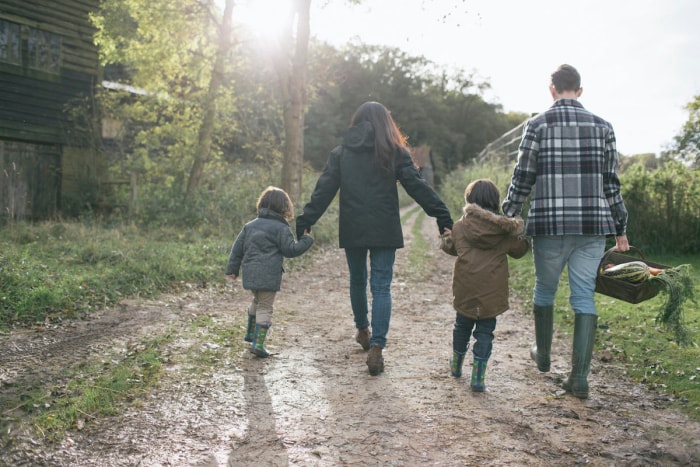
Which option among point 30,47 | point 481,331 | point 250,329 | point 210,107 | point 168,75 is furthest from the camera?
point 168,75

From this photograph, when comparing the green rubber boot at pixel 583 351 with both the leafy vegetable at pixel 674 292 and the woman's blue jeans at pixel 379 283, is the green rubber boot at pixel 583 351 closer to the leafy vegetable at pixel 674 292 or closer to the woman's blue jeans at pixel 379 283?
the leafy vegetable at pixel 674 292

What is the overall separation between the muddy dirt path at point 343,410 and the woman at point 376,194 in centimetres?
66

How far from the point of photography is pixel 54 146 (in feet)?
53.5

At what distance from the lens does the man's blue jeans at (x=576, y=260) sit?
431cm

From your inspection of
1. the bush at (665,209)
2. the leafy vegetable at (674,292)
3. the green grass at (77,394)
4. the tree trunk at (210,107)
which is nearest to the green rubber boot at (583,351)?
the leafy vegetable at (674,292)

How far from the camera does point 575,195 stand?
427cm

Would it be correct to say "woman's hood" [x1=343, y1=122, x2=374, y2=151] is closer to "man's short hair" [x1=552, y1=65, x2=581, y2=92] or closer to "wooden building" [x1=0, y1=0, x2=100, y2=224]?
"man's short hair" [x1=552, y1=65, x2=581, y2=92]

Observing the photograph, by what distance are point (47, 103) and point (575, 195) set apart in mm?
15551

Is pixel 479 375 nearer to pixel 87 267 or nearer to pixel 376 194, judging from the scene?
pixel 376 194

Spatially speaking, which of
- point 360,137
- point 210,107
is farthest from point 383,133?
point 210,107

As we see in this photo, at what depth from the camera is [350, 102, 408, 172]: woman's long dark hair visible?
4914 millimetres

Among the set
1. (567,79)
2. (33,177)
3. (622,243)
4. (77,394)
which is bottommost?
(77,394)

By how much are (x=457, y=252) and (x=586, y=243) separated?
3.05 ft

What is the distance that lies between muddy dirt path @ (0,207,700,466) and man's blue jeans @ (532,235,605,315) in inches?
29.0
